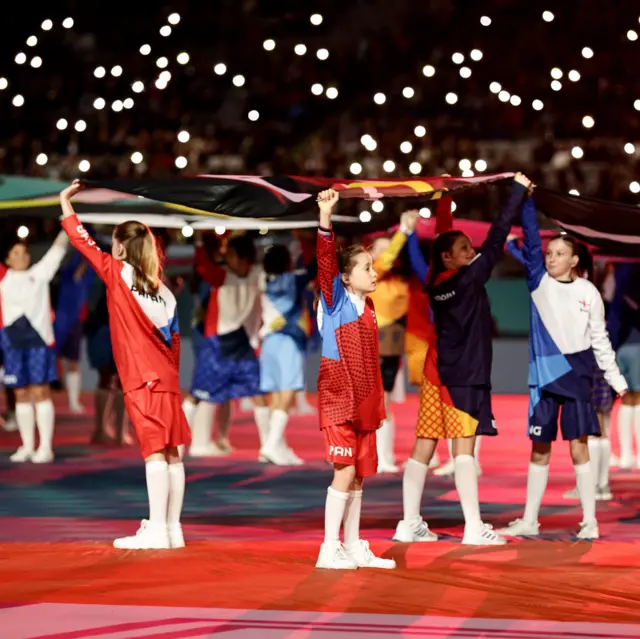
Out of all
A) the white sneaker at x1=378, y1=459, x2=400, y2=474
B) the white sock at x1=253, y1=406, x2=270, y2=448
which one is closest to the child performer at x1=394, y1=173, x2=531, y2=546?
the white sneaker at x1=378, y1=459, x2=400, y2=474

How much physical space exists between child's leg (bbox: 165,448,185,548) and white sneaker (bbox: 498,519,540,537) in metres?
1.74

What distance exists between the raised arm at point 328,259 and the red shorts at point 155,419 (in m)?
0.97

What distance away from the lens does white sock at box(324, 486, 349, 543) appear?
6.07m

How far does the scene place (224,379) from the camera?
36.4ft

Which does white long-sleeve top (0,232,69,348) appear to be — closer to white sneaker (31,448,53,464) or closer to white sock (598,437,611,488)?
white sneaker (31,448,53,464)

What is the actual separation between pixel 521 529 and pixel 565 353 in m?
0.96

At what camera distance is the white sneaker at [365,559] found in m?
6.12

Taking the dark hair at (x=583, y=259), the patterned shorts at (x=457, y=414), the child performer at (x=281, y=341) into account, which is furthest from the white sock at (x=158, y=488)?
the child performer at (x=281, y=341)

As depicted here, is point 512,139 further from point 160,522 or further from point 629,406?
point 160,522

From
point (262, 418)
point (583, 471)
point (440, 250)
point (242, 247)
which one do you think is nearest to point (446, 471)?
point (262, 418)

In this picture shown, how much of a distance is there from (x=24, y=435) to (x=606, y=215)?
5.23m

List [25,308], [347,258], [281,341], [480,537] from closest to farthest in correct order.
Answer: [347,258] → [480,537] → [25,308] → [281,341]

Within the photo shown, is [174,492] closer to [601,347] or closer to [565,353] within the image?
[565,353]

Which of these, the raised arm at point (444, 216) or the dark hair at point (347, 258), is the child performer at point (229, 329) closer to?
the raised arm at point (444, 216)
